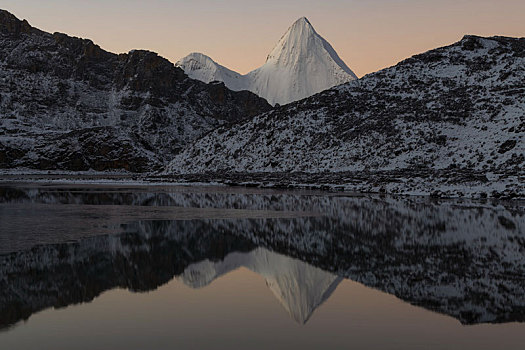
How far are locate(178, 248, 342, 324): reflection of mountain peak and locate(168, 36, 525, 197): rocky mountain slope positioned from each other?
151 feet

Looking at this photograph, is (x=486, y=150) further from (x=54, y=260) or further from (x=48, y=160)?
(x=48, y=160)

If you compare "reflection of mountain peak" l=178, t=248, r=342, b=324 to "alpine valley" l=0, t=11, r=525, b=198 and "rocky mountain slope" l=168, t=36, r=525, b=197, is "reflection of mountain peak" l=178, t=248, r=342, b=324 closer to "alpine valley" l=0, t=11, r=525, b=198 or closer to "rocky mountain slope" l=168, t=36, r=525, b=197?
"alpine valley" l=0, t=11, r=525, b=198

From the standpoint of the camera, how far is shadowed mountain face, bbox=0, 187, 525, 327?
1258cm

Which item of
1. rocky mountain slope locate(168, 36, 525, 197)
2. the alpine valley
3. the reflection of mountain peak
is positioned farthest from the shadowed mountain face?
rocky mountain slope locate(168, 36, 525, 197)

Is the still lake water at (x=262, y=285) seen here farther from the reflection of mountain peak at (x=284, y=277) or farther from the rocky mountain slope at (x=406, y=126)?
the rocky mountain slope at (x=406, y=126)

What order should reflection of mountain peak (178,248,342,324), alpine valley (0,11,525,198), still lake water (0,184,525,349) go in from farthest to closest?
alpine valley (0,11,525,198)
reflection of mountain peak (178,248,342,324)
still lake water (0,184,525,349)

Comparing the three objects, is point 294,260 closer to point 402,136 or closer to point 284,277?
point 284,277

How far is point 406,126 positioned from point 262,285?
268 feet

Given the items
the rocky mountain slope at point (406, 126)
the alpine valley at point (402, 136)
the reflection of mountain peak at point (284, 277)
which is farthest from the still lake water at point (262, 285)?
the rocky mountain slope at point (406, 126)

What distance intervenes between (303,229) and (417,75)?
3770 inches

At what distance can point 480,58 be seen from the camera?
4360 inches

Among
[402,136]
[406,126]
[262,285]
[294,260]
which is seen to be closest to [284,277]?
[262,285]

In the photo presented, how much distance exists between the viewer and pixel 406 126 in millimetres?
91250

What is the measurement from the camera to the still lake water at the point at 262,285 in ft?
31.8
